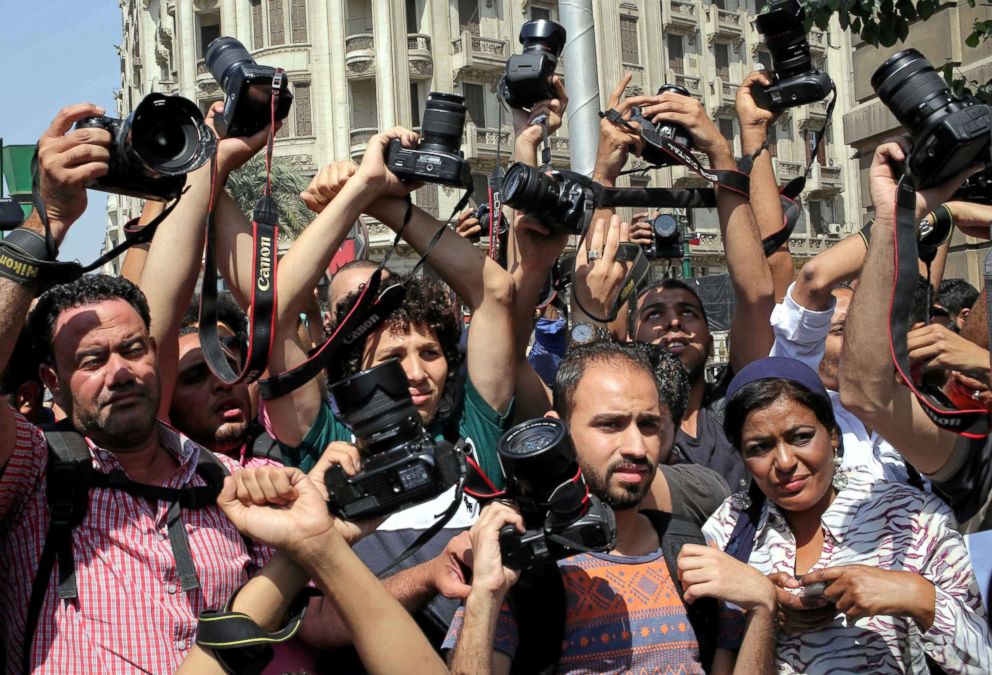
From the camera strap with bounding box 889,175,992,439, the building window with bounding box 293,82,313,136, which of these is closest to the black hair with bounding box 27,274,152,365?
the camera strap with bounding box 889,175,992,439

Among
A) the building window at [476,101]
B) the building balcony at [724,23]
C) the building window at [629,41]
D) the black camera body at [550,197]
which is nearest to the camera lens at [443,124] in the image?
the black camera body at [550,197]

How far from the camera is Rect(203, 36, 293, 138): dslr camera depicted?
355cm

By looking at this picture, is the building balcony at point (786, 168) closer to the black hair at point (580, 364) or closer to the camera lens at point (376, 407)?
the black hair at point (580, 364)

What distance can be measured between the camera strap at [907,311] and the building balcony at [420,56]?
33247 millimetres

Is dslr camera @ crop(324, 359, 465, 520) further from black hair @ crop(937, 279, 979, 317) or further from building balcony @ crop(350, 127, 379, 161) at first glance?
building balcony @ crop(350, 127, 379, 161)

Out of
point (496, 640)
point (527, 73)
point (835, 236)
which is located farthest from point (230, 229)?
point (835, 236)

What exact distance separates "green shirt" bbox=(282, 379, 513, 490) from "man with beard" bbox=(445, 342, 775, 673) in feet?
1.03

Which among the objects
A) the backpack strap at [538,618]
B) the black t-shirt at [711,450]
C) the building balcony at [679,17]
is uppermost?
the building balcony at [679,17]

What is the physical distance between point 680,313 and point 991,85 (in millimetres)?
2508

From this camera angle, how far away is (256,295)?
3.38 metres

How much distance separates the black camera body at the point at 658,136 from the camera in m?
4.38

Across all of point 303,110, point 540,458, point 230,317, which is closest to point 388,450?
point 540,458

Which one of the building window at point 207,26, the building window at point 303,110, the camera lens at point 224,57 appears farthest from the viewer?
the building window at point 207,26

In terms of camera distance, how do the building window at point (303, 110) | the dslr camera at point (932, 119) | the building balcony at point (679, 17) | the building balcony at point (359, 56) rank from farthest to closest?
1. the building balcony at point (679, 17)
2. the building balcony at point (359, 56)
3. the building window at point (303, 110)
4. the dslr camera at point (932, 119)
